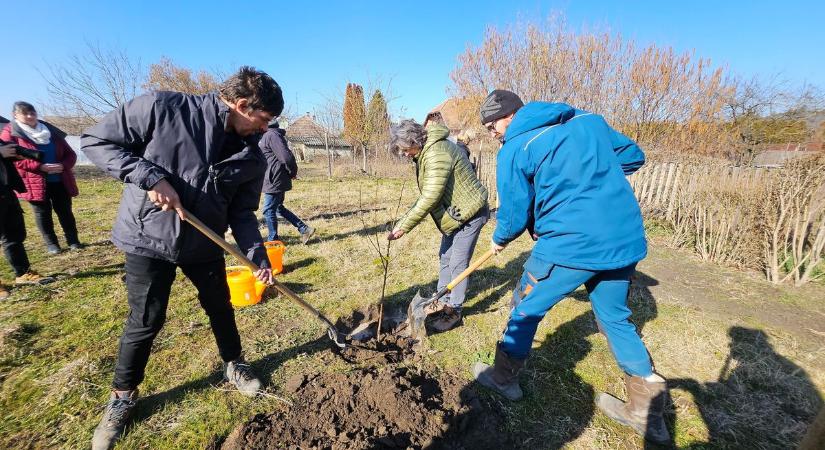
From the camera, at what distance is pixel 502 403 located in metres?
2.45

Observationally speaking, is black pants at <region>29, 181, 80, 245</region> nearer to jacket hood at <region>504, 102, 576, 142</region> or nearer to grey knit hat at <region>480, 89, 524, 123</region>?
grey knit hat at <region>480, 89, 524, 123</region>

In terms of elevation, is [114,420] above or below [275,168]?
below

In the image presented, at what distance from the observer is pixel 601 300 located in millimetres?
2148

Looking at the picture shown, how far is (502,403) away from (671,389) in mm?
1352

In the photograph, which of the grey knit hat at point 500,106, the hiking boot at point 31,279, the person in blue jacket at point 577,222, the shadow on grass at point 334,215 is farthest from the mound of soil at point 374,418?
the shadow on grass at point 334,215

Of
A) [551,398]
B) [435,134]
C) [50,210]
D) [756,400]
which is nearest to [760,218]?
[756,400]

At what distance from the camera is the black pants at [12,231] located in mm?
3676

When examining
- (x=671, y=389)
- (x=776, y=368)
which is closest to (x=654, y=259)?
(x=776, y=368)

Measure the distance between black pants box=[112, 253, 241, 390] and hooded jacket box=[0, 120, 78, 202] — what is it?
355cm

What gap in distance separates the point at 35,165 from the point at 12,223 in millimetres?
1045

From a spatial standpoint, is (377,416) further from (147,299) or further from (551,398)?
(147,299)

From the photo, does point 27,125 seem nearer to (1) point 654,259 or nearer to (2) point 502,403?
(2) point 502,403

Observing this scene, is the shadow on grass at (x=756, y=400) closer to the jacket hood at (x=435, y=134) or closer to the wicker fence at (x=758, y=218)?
the wicker fence at (x=758, y=218)

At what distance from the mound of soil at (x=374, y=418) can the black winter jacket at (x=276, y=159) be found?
3.44 meters
